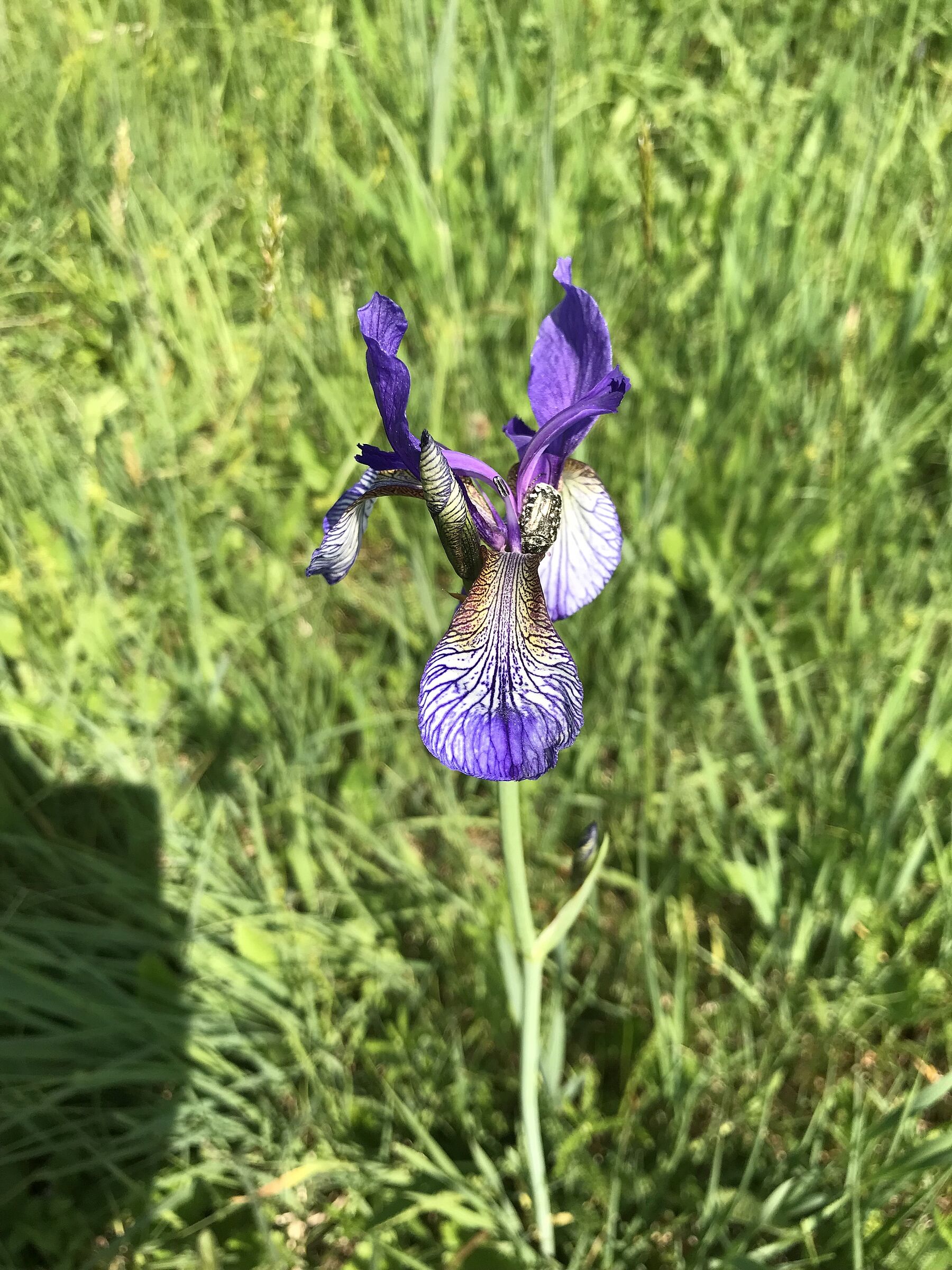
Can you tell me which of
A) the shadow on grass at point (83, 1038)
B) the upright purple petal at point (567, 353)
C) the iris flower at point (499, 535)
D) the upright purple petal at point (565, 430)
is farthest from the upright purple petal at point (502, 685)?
the shadow on grass at point (83, 1038)

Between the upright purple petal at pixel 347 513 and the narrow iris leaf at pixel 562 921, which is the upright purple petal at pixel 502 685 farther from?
the narrow iris leaf at pixel 562 921

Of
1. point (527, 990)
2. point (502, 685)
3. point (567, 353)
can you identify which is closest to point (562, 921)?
point (527, 990)

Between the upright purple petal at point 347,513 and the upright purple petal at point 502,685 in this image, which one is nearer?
the upright purple petal at point 502,685

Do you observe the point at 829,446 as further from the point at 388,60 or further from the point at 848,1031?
the point at 388,60

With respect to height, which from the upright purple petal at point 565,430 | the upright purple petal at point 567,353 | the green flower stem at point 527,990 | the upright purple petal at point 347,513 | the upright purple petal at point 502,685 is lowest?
the green flower stem at point 527,990

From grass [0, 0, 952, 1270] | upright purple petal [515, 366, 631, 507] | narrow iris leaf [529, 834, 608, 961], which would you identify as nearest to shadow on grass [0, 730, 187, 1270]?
grass [0, 0, 952, 1270]

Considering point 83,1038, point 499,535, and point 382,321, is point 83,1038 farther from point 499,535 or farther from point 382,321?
point 382,321
